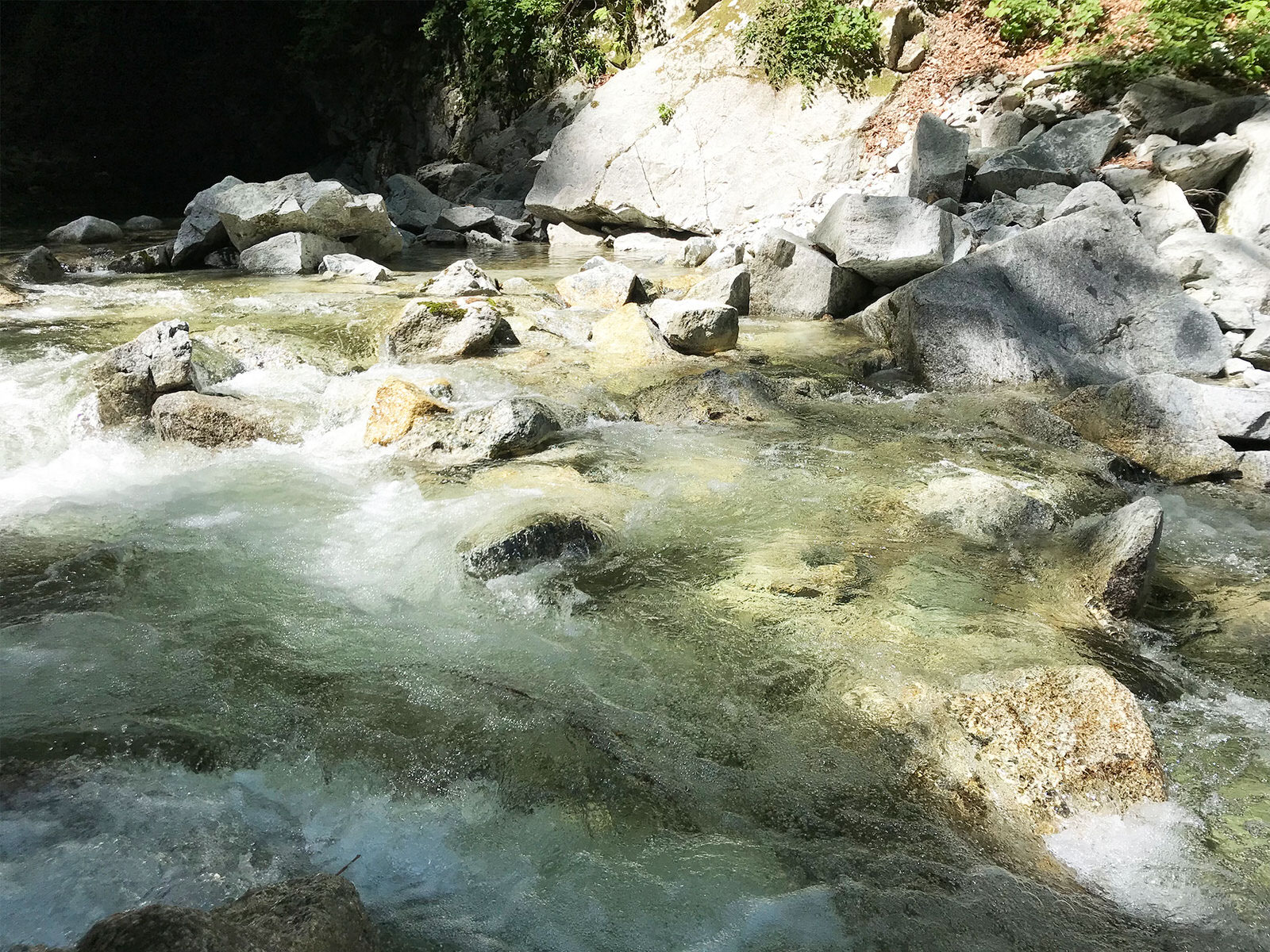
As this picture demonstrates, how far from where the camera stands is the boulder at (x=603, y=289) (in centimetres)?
853

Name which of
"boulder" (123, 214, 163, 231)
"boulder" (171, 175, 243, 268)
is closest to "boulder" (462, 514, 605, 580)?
"boulder" (171, 175, 243, 268)

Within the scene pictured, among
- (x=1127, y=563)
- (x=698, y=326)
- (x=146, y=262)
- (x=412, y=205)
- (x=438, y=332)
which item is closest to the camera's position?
(x=1127, y=563)

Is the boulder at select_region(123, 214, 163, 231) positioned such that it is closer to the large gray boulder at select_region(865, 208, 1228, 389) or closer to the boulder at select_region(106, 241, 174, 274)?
the boulder at select_region(106, 241, 174, 274)

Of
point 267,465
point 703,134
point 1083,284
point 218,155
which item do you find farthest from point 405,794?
point 218,155

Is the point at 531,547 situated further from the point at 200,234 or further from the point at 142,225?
the point at 142,225

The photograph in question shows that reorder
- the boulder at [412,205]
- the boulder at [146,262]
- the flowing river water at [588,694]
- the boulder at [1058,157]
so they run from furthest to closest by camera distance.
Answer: the boulder at [412,205]
the boulder at [146,262]
the boulder at [1058,157]
the flowing river water at [588,694]

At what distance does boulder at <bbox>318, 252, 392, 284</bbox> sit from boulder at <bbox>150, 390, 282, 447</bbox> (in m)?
4.57

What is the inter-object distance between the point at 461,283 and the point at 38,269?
521cm

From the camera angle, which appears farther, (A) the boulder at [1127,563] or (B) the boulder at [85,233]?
(B) the boulder at [85,233]

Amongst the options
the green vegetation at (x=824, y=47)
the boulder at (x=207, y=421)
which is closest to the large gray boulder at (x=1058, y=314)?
the boulder at (x=207, y=421)

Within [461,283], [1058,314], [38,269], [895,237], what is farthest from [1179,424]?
[38,269]

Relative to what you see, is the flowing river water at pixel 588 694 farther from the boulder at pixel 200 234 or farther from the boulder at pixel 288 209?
the boulder at pixel 200 234

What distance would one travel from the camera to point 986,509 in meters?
4.08

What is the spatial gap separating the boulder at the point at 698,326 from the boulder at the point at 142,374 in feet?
12.0
